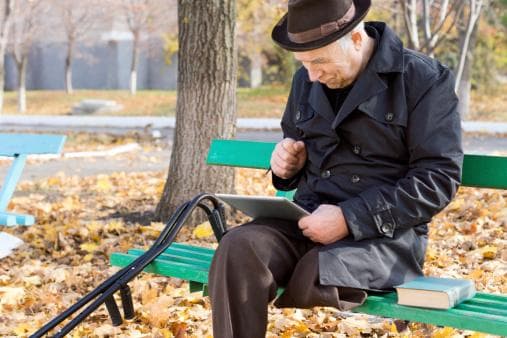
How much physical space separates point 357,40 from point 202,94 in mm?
3508

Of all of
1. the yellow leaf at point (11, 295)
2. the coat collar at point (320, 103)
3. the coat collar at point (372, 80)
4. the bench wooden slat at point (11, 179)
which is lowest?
the yellow leaf at point (11, 295)

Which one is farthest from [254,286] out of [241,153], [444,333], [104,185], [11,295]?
[104,185]

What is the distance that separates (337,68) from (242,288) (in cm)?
84

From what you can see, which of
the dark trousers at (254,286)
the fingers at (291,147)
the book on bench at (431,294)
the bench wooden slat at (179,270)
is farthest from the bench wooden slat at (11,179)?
the book on bench at (431,294)

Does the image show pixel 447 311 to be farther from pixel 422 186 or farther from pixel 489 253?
pixel 489 253

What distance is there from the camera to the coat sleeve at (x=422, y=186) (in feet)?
9.90

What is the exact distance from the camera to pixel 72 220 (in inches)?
276

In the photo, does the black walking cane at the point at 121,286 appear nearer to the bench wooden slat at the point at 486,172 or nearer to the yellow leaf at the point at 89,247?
the bench wooden slat at the point at 486,172

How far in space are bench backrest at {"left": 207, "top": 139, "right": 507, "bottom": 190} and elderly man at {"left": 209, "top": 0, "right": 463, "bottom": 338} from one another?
391 mm

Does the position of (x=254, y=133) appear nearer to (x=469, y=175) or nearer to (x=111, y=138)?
(x=111, y=138)

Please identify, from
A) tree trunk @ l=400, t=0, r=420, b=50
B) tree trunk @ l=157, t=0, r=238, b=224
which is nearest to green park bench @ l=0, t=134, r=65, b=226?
tree trunk @ l=157, t=0, r=238, b=224

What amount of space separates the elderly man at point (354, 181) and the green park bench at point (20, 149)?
2.45 m

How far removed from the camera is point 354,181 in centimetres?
324

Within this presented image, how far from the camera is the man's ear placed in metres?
3.14
